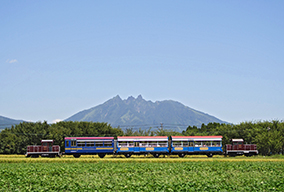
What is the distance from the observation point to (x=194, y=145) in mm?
49938

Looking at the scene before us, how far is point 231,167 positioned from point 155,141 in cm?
1880

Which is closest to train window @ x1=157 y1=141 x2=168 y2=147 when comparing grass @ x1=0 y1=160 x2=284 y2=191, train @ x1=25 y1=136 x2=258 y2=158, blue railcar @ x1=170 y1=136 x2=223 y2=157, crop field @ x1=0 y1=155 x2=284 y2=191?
train @ x1=25 y1=136 x2=258 y2=158

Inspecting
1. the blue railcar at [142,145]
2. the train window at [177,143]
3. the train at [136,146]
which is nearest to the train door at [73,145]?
the train at [136,146]

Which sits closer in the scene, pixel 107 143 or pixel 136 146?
pixel 136 146

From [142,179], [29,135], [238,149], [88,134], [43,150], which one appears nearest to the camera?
[142,179]

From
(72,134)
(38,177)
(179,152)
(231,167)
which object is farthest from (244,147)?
(72,134)

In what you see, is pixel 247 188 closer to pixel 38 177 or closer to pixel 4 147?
pixel 38 177

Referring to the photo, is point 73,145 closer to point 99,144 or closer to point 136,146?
point 99,144

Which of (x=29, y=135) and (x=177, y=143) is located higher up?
(x=29, y=135)

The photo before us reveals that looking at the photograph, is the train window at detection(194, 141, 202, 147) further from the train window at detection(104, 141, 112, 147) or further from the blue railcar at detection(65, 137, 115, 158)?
the train window at detection(104, 141, 112, 147)

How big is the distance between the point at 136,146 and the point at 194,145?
30.0 ft

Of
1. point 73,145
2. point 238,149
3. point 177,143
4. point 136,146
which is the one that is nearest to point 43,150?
point 73,145

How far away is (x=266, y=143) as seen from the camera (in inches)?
2411

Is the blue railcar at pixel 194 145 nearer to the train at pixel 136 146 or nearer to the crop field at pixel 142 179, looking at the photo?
the train at pixel 136 146
